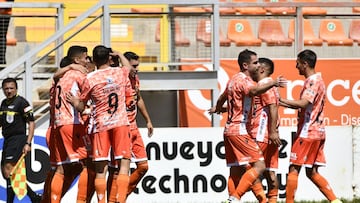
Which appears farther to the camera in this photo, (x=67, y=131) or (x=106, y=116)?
(x=67, y=131)

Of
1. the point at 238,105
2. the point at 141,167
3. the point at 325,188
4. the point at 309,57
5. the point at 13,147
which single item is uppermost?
the point at 309,57

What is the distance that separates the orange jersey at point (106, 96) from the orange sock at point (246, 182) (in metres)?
1.75

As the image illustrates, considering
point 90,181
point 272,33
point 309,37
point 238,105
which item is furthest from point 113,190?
point 309,37

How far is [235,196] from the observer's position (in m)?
13.6

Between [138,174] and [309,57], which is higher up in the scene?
[309,57]

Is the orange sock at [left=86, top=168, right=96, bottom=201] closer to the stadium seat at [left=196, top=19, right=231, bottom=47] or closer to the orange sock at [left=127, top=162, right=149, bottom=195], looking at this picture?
the orange sock at [left=127, top=162, right=149, bottom=195]

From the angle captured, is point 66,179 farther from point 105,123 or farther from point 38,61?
point 38,61

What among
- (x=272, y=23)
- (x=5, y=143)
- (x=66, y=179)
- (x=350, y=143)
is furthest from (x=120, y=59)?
(x=272, y=23)

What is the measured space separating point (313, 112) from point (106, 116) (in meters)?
2.99

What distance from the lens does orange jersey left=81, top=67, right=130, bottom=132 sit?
13.0m

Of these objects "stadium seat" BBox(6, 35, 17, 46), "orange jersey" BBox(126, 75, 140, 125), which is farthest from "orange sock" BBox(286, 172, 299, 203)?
"stadium seat" BBox(6, 35, 17, 46)

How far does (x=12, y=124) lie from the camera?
51.2 ft

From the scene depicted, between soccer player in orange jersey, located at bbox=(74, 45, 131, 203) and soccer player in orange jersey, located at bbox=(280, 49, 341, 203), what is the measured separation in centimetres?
244

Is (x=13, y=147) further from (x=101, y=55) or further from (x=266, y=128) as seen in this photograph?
(x=266, y=128)
